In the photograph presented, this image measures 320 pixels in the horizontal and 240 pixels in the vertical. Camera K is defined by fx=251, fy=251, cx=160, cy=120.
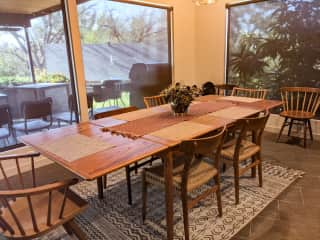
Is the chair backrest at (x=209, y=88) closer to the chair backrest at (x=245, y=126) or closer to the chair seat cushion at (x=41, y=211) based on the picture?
the chair backrest at (x=245, y=126)

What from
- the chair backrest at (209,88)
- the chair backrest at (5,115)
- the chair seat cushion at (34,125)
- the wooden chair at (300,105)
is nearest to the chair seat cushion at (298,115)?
the wooden chair at (300,105)

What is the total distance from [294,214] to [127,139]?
1.57 metres

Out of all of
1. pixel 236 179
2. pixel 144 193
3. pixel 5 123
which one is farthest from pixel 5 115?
pixel 236 179

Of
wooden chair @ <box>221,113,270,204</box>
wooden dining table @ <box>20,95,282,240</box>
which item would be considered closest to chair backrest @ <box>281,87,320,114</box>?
wooden dining table @ <box>20,95,282,240</box>

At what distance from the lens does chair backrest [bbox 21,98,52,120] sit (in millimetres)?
3201

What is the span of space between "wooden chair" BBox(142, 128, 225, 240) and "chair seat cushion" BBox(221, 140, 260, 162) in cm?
33

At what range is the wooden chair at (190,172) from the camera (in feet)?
5.51

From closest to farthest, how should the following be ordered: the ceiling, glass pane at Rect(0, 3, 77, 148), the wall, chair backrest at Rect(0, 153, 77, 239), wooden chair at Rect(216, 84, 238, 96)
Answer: chair backrest at Rect(0, 153, 77, 239), the ceiling, glass pane at Rect(0, 3, 77, 148), wooden chair at Rect(216, 84, 238, 96), the wall

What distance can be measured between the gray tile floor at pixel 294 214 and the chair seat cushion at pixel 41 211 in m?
1.20

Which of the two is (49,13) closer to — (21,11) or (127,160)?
(21,11)

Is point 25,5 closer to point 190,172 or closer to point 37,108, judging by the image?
point 37,108

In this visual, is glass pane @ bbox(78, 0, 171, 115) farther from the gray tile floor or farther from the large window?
the gray tile floor

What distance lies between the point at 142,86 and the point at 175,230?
296 centimetres

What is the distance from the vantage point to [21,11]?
3.04 metres
